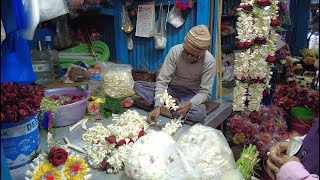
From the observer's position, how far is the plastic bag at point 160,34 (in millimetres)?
3051

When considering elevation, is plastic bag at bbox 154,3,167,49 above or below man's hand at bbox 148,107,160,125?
above

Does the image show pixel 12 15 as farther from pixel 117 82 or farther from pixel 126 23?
pixel 126 23

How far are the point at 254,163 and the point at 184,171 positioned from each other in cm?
88

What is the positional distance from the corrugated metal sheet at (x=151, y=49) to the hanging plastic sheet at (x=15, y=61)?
182 cm

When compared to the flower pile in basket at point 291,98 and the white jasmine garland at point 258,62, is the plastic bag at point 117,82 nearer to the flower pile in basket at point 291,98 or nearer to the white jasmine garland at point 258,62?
the white jasmine garland at point 258,62

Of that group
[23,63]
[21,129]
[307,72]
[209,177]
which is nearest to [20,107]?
[21,129]

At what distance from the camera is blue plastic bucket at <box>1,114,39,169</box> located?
1229 millimetres

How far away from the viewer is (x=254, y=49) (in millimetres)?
2650

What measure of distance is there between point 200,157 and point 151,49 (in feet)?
7.69

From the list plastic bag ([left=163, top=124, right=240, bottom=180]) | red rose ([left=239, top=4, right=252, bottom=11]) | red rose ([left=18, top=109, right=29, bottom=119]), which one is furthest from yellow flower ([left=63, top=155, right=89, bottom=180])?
red rose ([left=239, top=4, right=252, bottom=11])

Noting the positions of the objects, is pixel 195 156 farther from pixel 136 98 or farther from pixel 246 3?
pixel 246 3

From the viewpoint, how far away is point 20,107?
3.89 ft

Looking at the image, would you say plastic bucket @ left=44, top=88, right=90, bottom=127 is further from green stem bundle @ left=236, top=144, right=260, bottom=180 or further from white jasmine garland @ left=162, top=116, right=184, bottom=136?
green stem bundle @ left=236, top=144, right=260, bottom=180

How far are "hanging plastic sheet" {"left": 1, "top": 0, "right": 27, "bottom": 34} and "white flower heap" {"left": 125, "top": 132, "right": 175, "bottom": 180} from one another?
782 mm
